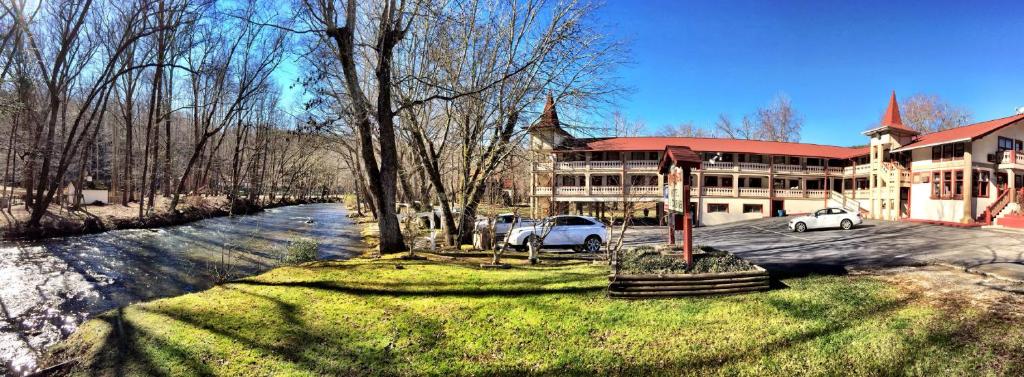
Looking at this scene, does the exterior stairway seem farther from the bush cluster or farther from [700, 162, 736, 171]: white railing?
the bush cluster

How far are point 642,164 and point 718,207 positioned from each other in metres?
6.89

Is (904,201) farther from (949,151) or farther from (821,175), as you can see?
(821,175)

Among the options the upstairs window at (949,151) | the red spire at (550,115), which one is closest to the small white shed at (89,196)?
the red spire at (550,115)

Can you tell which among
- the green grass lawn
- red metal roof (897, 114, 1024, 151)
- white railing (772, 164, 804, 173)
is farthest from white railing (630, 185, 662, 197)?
the green grass lawn

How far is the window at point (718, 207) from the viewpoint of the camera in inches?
1465

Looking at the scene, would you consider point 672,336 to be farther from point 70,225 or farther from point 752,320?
point 70,225

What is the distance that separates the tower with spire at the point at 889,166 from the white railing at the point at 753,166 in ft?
23.0

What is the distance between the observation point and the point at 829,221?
81.0ft

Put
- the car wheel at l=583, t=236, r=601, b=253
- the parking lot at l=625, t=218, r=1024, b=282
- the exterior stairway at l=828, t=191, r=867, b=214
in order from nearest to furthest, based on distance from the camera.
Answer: the parking lot at l=625, t=218, r=1024, b=282, the car wheel at l=583, t=236, r=601, b=253, the exterior stairway at l=828, t=191, r=867, b=214

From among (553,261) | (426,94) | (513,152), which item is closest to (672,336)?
(553,261)

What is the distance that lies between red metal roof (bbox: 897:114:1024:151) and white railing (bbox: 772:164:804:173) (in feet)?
26.5

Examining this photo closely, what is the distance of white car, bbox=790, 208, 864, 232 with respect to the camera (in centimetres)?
2461

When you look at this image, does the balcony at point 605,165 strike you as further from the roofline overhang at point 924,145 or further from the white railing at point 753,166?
the roofline overhang at point 924,145

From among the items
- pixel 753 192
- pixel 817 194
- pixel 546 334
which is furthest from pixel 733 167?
pixel 546 334
